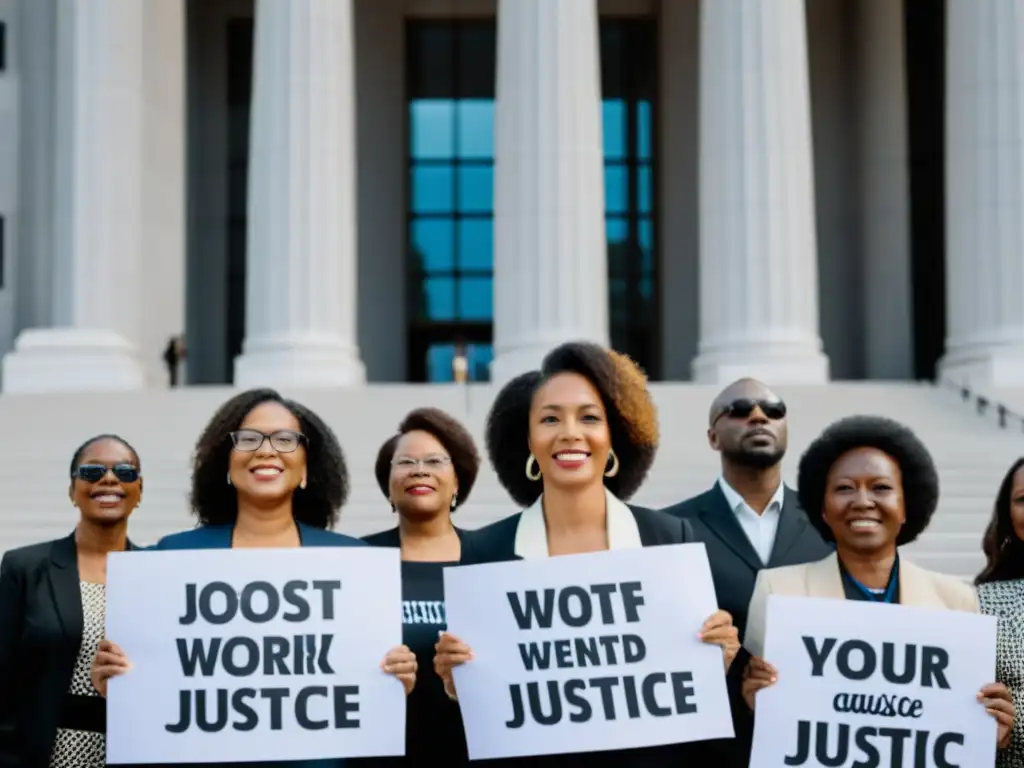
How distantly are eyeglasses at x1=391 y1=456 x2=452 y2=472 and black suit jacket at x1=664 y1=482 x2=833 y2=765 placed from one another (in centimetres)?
160

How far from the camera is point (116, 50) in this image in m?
41.0

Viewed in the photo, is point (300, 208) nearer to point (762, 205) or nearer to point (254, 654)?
point (762, 205)

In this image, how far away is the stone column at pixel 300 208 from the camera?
1518 inches

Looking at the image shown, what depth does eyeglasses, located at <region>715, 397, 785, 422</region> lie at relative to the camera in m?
10.4

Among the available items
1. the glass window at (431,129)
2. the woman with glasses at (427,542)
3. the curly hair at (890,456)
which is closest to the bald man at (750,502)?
the curly hair at (890,456)

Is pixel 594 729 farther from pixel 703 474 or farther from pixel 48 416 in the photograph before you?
pixel 48 416

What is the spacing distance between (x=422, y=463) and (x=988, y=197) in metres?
31.9

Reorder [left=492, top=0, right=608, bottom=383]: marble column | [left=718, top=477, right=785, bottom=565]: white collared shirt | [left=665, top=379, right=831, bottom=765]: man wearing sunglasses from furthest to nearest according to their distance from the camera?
[left=492, top=0, right=608, bottom=383]: marble column
[left=718, top=477, right=785, bottom=565]: white collared shirt
[left=665, top=379, right=831, bottom=765]: man wearing sunglasses

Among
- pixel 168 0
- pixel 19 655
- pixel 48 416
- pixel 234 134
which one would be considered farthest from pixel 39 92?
pixel 19 655

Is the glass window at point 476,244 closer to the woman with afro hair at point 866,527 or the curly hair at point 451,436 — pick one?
the curly hair at point 451,436

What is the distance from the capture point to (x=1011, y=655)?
8664mm

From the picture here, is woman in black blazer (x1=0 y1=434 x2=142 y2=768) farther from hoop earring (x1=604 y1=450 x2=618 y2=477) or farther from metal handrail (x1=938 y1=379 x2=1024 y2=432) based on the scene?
metal handrail (x1=938 y1=379 x2=1024 y2=432)

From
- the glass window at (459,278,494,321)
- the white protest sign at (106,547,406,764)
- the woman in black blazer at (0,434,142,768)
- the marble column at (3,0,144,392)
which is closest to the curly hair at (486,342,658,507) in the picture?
the white protest sign at (106,547,406,764)

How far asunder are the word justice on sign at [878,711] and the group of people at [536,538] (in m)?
0.29
